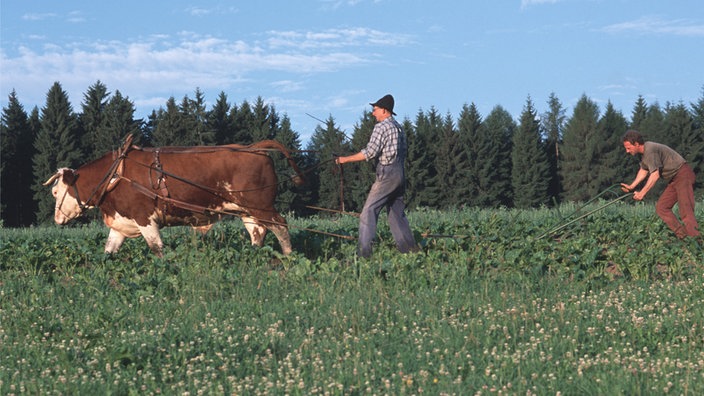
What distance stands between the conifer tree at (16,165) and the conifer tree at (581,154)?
42.0 meters

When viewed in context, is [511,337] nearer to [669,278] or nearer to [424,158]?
[669,278]

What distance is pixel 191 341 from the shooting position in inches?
265

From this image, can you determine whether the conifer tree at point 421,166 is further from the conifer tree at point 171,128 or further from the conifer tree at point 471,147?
the conifer tree at point 171,128

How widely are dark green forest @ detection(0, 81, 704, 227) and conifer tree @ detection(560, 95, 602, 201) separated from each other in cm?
9

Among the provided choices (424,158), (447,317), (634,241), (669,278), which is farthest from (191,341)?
(424,158)

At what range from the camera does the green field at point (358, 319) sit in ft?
19.4

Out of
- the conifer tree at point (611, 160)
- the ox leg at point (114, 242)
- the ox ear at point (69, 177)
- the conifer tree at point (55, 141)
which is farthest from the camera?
the conifer tree at point (611, 160)

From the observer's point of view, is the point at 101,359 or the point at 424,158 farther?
the point at 424,158

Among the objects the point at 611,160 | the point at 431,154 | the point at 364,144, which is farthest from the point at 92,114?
the point at 611,160

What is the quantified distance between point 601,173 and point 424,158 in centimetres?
1613

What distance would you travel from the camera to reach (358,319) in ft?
24.6

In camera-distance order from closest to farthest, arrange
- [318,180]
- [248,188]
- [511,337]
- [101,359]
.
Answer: [101,359] → [511,337] → [248,188] → [318,180]

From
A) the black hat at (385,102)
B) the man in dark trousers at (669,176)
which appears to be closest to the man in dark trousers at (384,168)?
the black hat at (385,102)

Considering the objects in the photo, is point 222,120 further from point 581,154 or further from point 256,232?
point 256,232
